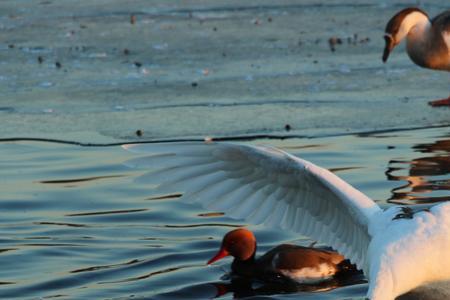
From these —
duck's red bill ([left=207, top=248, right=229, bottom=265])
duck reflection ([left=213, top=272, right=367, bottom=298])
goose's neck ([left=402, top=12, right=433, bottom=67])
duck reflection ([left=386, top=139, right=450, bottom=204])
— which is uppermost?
goose's neck ([left=402, top=12, right=433, bottom=67])

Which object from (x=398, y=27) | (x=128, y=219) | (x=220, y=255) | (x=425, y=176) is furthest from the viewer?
(x=398, y=27)

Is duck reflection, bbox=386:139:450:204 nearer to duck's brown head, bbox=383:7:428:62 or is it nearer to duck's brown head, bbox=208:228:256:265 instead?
duck's brown head, bbox=208:228:256:265

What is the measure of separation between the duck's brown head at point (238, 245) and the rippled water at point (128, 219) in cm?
15

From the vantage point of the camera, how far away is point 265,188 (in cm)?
642

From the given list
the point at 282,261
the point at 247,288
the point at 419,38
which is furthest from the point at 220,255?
the point at 419,38

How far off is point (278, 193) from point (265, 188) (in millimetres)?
73

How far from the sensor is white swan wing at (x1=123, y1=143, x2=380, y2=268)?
237 inches

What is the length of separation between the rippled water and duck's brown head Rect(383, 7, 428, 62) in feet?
6.62

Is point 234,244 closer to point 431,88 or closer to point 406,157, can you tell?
point 406,157

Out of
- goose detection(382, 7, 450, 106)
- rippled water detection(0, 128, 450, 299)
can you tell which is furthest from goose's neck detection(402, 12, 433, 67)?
rippled water detection(0, 128, 450, 299)

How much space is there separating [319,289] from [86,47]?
6.14 metres

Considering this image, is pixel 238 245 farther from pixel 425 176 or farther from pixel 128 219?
pixel 425 176

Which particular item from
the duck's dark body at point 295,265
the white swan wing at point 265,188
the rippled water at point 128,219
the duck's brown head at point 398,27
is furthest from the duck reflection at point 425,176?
the duck's brown head at point 398,27

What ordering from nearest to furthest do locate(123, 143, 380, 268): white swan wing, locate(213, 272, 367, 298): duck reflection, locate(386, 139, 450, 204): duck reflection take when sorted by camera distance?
1. locate(123, 143, 380, 268): white swan wing
2. locate(213, 272, 367, 298): duck reflection
3. locate(386, 139, 450, 204): duck reflection
